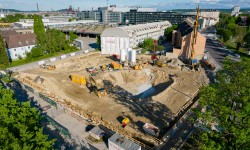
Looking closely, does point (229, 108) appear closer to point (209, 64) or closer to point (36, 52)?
point (209, 64)

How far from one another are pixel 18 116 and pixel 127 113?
48.8 feet

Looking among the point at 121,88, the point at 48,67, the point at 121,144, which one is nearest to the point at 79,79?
the point at 121,88

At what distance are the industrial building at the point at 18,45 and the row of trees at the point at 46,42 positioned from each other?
264cm

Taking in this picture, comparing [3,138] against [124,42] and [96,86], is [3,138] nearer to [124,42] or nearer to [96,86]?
[96,86]

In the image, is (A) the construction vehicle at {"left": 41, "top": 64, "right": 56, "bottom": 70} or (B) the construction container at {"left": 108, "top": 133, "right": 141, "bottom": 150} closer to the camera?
(B) the construction container at {"left": 108, "top": 133, "right": 141, "bottom": 150}

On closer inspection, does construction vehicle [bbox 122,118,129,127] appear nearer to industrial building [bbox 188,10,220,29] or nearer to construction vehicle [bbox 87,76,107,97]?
construction vehicle [bbox 87,76,107,97]

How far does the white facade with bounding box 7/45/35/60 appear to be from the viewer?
54.1 metres

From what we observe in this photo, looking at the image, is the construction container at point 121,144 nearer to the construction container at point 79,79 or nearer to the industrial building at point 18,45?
the construction container at point 79,79

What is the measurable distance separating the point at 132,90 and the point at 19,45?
129 ft

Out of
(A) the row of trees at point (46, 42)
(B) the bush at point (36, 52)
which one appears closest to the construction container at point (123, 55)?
(A) the row of trees at point (46, 42)

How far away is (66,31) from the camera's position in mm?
94438

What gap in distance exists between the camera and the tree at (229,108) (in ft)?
42.8

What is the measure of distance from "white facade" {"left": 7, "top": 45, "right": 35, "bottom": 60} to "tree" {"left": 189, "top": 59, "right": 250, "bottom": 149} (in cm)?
5600

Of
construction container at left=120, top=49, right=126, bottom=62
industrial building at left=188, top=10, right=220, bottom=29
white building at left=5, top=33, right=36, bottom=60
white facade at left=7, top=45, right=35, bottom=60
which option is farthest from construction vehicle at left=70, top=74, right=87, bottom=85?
industrial building at left=188, top=10, right=220, bottom=29
